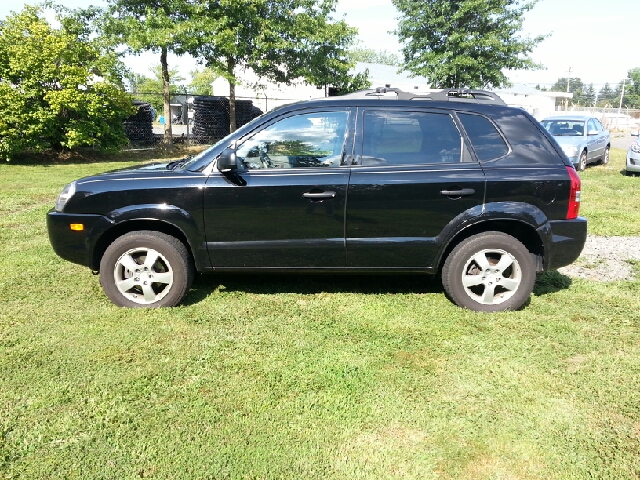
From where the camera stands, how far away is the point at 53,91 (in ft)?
47.1

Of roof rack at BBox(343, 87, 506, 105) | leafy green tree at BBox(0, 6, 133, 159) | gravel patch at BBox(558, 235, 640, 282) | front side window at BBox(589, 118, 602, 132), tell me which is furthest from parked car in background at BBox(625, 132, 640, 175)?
leafy green tree at BBox(0, 6, 133, 159)

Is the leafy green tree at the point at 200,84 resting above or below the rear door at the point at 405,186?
above

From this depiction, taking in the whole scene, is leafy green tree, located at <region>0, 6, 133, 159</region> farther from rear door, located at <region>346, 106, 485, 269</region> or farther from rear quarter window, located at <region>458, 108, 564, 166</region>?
rear quarter window, located at <region>458, 108, 564, 166</region>

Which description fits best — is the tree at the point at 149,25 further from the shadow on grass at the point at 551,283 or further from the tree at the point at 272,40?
the shadow on grass at the point at 551,283

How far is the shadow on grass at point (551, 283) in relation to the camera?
5.18 metres

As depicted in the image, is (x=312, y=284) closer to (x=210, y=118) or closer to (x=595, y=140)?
(x=595, y=140)

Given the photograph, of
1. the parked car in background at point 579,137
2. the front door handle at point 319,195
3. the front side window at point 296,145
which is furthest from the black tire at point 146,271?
the parked car in background at point 579,137

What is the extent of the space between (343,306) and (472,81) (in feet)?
78.2

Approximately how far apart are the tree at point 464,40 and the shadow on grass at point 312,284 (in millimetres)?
21596

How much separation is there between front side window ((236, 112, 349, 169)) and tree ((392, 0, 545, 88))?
22185 mm

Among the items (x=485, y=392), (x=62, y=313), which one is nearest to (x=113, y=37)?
(x=62, y=313)

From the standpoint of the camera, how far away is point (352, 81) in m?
20.3

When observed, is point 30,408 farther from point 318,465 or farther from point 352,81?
point 352,81

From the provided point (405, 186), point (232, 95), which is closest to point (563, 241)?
point (405, 186)
